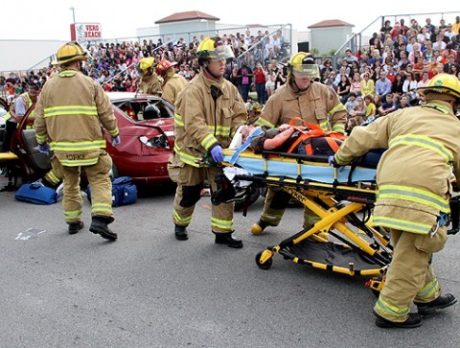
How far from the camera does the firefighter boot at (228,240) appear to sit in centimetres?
532

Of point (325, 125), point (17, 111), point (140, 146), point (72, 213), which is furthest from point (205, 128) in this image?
point (17, 111)

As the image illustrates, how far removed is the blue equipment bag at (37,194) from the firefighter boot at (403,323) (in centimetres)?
522

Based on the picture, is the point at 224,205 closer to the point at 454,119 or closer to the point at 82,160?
the point at 82,160

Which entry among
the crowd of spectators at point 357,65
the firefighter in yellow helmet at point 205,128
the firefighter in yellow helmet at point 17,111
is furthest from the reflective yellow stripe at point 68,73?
the crowd of spectators at point 357,65

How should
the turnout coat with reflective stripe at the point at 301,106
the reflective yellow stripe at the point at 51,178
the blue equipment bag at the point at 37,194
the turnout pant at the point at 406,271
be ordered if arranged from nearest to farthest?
the turnout pant at the point at 406,271 → the turnout coat with reflective stripe at the point at 301,106 → the blue equipment bag at the point at 37,194 → the reflective yellow stripe at the point at 51,178

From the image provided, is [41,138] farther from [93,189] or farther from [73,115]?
[93,189]

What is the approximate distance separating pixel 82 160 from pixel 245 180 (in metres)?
1.95

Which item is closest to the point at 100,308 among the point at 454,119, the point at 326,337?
the point at 326,337

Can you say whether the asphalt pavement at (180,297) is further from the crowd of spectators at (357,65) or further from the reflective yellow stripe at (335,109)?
the crowd of spectators at (357,65)

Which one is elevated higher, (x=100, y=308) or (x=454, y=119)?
(x=454, y=119)

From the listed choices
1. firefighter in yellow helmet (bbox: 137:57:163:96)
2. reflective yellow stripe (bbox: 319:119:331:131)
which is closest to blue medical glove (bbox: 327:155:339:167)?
reflective yellow stripe (bbox: 319:119:331:131)

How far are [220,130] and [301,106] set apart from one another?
81 cm

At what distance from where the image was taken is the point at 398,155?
3371mm

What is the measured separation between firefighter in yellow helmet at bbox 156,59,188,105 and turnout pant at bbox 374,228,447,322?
6042 millimetres
